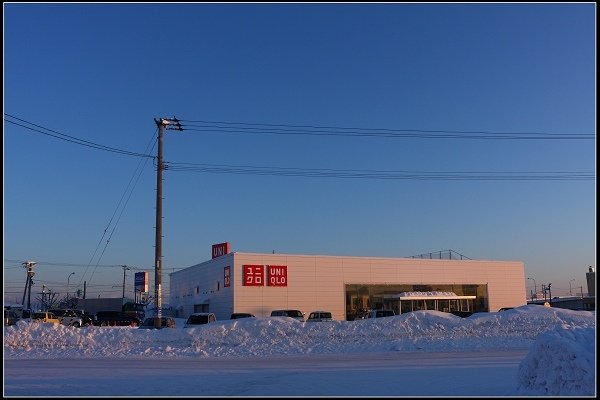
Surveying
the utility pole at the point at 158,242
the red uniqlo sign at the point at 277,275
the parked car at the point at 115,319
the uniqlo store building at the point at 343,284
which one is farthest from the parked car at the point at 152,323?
the parked car at the point at 115,319

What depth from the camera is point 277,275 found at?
48.6 m

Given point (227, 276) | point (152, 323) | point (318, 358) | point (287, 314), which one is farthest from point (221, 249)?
point (318, 358)

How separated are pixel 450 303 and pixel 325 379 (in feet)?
143

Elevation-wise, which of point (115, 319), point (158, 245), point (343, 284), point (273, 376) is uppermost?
point (158, 245)

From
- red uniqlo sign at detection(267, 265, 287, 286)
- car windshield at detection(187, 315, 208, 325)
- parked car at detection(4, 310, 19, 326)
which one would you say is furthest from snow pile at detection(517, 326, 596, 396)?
parked car at detection(4, 310, 19, 326)

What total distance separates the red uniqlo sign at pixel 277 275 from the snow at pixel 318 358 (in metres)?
19.3

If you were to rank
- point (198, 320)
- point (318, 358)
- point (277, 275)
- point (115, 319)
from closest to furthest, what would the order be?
point (318, 358), point (198, 320), point (277, 275), point (115, 319)

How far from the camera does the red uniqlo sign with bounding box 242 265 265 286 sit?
47.2 m

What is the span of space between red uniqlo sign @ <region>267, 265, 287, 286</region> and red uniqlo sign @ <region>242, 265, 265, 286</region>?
0.64m

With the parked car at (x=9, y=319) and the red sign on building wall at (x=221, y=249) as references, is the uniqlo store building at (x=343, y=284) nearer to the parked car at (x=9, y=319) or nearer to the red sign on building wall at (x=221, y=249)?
the red sign on building wall at (x=221, y=249)

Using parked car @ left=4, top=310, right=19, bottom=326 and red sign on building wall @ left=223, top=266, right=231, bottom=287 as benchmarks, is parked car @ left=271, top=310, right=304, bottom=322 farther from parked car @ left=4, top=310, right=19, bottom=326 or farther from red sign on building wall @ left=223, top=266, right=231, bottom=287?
parked car @ left=4, top=310, right=19, bottom=326

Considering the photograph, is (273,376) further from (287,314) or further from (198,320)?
(287,314)

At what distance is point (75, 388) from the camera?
12844 millimetres

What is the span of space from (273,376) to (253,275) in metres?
32.9
